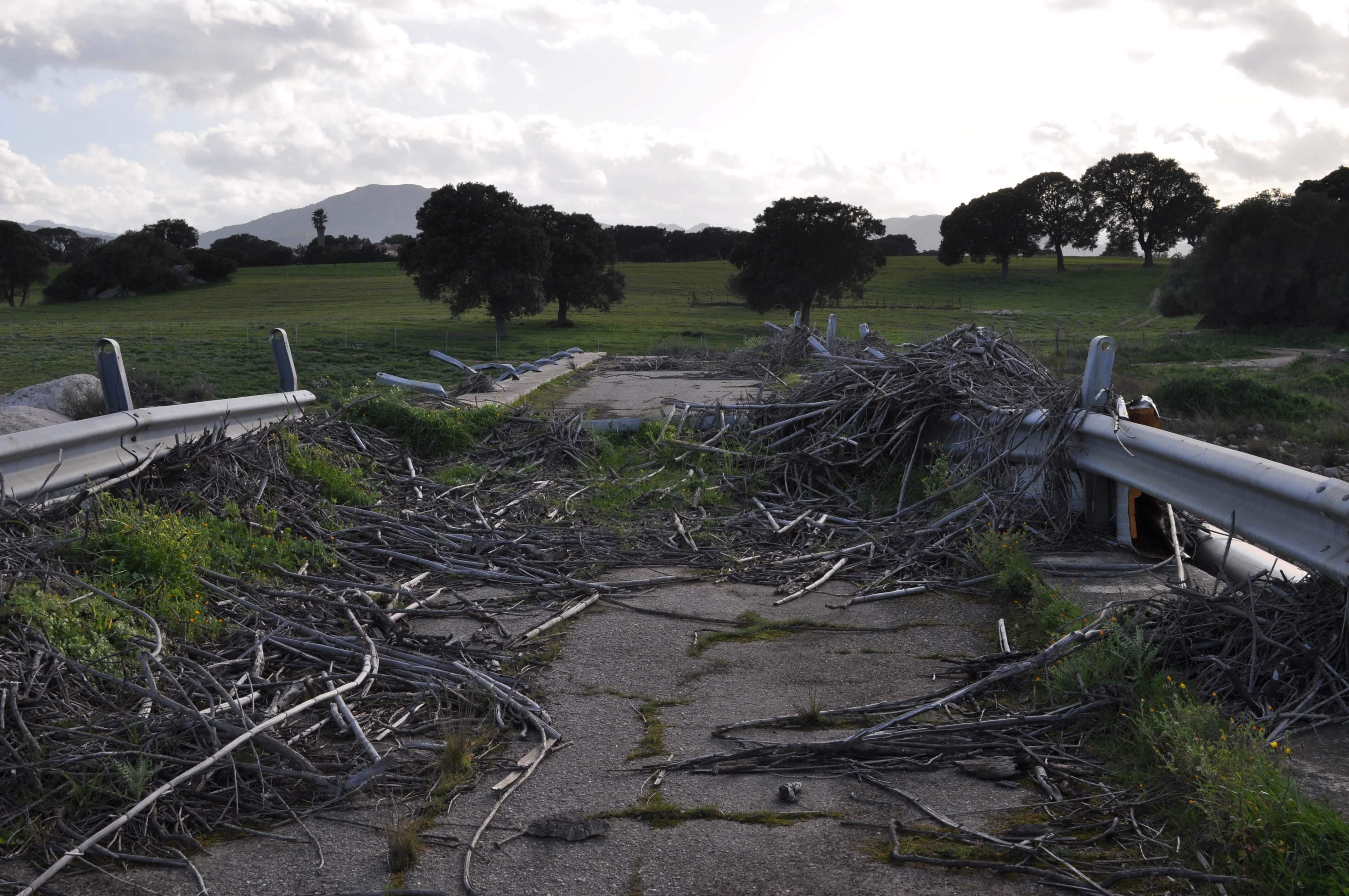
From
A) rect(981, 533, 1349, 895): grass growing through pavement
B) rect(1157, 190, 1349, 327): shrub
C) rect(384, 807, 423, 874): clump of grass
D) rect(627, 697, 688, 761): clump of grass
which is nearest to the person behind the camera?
rect(981, 533, 1349, 895): grass growing through pavement

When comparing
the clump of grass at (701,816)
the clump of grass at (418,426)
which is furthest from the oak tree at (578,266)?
the clump of grass at (701,816)

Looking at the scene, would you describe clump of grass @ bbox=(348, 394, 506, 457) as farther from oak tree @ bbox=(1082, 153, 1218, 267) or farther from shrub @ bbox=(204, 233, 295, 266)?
oak tree @ bbox=(1082, 153, 1218, 267)

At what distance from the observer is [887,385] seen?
9.03m

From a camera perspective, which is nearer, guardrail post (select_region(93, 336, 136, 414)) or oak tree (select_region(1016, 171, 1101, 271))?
guardrail post (select_region(93, 336, 136, 414))

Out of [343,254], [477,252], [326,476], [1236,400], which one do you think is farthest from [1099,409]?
[343,254]

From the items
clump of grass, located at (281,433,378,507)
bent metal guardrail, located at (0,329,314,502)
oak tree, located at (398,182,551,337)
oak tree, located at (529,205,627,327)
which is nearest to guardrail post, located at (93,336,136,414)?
bent metal guardrail, located at (0,329,314,502)

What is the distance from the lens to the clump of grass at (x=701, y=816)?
3.02 meters

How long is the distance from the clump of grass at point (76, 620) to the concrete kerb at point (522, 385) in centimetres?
675

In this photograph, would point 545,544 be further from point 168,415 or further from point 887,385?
point 887,385

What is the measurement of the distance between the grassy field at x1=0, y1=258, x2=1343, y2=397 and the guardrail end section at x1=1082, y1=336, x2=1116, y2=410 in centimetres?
856

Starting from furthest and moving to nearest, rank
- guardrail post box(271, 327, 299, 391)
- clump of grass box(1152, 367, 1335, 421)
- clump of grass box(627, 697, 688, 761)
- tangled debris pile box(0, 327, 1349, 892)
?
clump of grass box(1152, 367, 1335, 421) → guardrail post box(271, 327, 299, 391) → clump of grass box(627, 697, 688, 761) → tangled debris pile box(0, 327, 1349, 892)

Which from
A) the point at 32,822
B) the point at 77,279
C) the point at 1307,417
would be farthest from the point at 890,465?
the point at 77,279

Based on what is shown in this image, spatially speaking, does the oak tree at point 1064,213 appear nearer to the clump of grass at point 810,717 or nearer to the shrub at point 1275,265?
the shrub at point 1275,265

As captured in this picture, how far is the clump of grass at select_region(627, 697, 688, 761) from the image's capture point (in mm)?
3557
